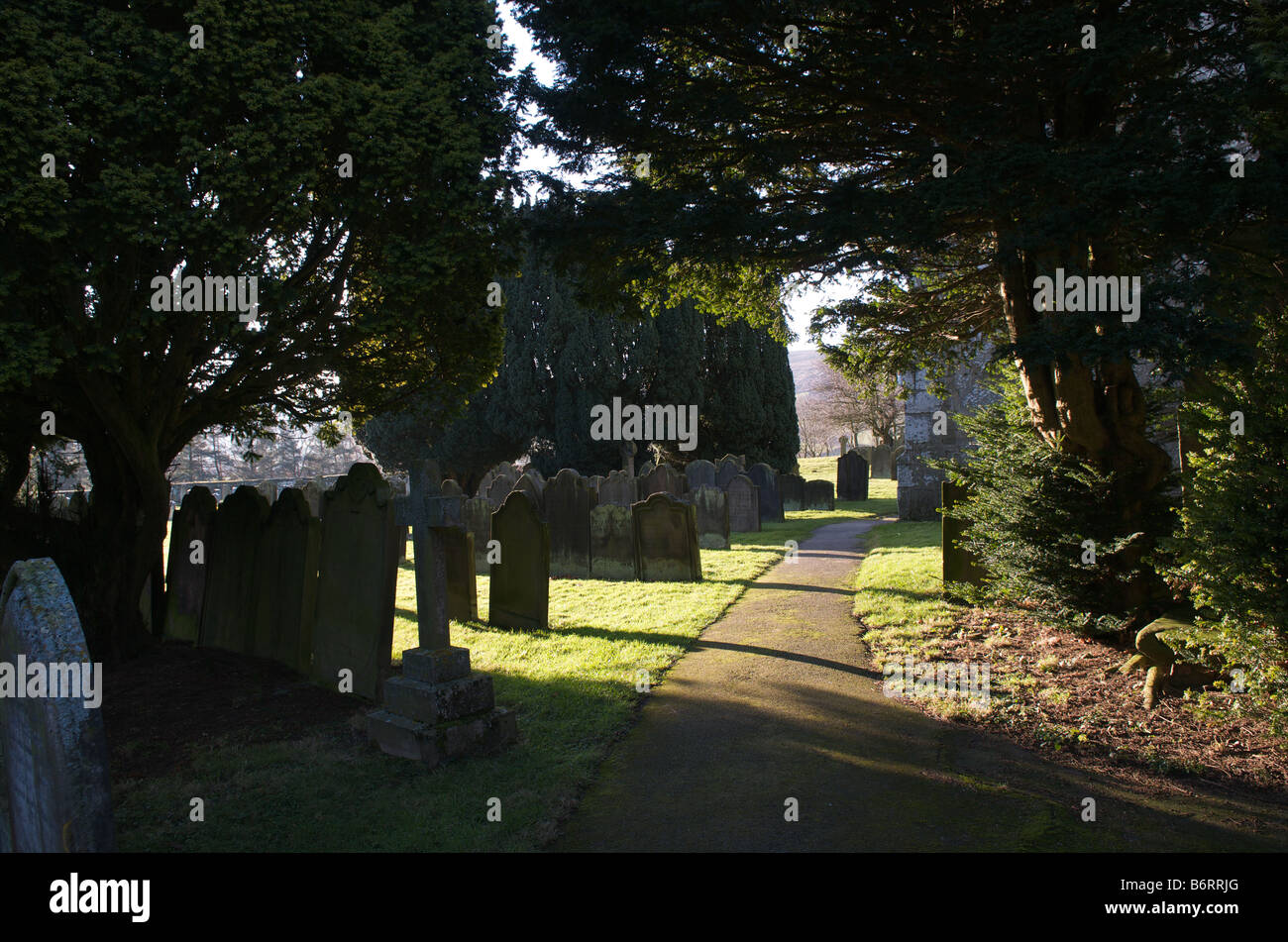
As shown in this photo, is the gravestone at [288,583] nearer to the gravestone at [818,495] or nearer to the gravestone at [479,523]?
the gravestone at [479,523]

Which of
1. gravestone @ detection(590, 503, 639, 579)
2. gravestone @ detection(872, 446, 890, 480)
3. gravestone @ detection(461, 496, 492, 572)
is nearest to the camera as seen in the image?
gravestone @ detection(590, 503, 639, 579)

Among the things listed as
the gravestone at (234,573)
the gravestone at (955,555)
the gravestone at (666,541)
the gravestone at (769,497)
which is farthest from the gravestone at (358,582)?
the gravestone at (769,497)

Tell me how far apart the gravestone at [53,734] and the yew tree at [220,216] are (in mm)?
2727

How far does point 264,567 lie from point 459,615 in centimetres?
247

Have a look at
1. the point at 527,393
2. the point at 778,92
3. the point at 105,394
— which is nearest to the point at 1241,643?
the point at 778,92

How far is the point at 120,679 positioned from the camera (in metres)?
6.44

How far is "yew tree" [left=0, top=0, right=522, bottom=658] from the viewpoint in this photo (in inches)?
186

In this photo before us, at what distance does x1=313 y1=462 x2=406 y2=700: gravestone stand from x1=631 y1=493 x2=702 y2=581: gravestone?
5.80m

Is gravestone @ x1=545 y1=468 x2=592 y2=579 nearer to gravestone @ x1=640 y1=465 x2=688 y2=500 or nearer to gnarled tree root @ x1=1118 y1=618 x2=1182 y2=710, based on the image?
gravestone @ x1=640 y1=465 x2=688 y2=500

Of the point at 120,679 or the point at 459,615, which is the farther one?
the point at 459,615

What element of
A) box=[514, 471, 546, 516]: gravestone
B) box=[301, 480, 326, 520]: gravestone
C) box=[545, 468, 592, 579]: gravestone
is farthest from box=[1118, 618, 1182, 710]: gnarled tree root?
box=[301, 480, 326, 520]: gravestone

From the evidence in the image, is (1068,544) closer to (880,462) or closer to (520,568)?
(520,568)
